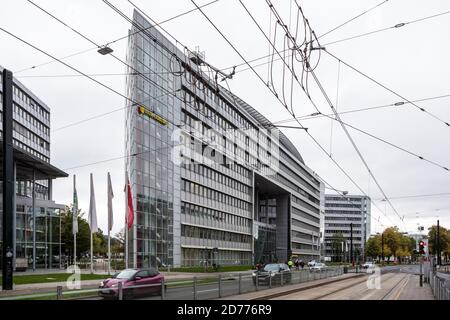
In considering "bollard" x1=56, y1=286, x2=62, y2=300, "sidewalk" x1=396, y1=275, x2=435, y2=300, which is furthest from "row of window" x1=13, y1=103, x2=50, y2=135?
"bollard" x1=56, y1=286, x2=62, y2=300

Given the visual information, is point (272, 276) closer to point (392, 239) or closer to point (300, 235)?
point (392, 239)

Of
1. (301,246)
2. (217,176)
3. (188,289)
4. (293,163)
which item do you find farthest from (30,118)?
(188,289)

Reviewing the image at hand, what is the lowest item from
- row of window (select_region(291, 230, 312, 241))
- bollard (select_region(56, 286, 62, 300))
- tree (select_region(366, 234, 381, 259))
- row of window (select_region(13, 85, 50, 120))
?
tree (select_region(366, 234, 381, 259))

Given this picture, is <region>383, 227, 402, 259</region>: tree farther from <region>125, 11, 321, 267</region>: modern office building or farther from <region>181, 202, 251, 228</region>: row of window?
<region>181, 202, 251, 228</region>: row of window

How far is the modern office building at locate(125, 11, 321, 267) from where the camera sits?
5553 cm

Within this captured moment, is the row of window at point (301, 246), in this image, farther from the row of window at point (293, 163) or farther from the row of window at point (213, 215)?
the row of window at point (213, 215)

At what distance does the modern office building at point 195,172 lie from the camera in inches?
2186

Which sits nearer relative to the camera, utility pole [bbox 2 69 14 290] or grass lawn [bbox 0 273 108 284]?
utility pole [bbox 2 69 14 290]

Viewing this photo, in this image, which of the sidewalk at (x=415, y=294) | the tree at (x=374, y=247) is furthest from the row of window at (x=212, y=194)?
the tree at (x=374, y=247)

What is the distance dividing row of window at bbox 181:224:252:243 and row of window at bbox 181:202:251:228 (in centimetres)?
169

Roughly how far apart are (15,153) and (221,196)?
36668 mm

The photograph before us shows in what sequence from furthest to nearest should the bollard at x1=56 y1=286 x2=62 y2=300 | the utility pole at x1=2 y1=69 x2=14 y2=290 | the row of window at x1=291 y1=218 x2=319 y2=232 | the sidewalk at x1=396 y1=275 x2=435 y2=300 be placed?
the row of window at x1=291 y1=218 x2=319 y2=232 → the utility pole at x1=2 y1=69 x2=14 y2=290 → the sidewalk at x1=396 y1=275 x2=435 y2=300 → the bollard at x1=56 y1=286 x2=62 y2=300
